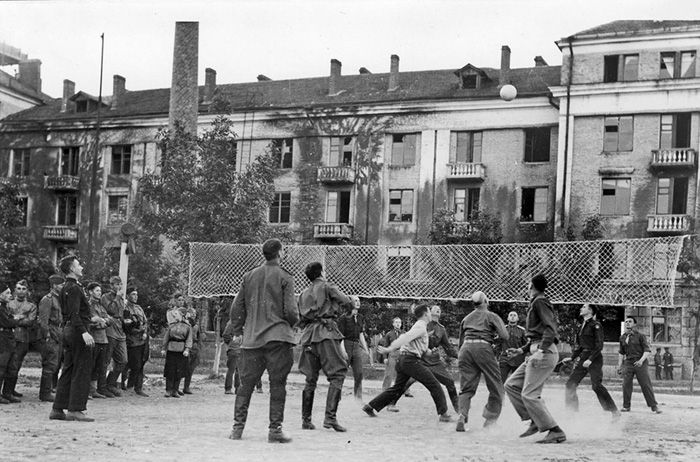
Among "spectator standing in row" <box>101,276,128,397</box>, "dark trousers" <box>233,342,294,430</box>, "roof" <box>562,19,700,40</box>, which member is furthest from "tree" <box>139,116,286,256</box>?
"roof" <box>562,19,700,40</box>

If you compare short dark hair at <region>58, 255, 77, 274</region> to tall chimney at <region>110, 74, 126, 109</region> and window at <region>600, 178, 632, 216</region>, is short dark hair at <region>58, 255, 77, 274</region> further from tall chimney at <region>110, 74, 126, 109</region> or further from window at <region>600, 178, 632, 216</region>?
tall chimney at <region>110, 74, 126, 109</region>

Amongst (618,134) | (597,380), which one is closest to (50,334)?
(597,380)

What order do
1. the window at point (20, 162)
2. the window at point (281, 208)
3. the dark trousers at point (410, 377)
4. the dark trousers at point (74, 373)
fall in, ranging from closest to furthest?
the dark trousers at point (74, 373), the dark trousers at point (410, 377), the window at point (281, 208), the window at point (20, 162)

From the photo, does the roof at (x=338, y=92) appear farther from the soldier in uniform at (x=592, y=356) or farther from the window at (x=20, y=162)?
the soldier in uniform at (x=592, y=356)

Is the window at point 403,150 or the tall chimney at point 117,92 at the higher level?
the tall chimney at point 117,92

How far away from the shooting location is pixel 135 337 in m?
18.8

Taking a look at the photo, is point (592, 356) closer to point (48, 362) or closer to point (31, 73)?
point (48, 362)

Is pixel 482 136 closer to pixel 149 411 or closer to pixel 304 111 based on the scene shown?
pixel 304 111

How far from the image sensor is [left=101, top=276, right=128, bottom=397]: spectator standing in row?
17656mm

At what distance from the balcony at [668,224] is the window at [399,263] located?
26.1 metres

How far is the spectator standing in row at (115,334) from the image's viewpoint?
695 inches

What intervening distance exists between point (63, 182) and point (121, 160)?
386 cm

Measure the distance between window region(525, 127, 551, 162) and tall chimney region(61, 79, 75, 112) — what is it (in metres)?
30.3

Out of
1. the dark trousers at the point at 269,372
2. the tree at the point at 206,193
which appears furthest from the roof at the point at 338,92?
the dark trousers at the point at 269,372
